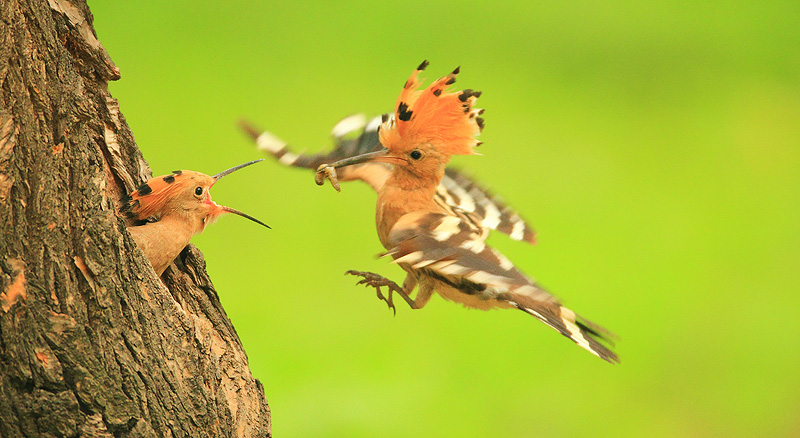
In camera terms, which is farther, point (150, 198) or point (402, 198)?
point (402, 198)

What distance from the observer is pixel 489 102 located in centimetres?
353

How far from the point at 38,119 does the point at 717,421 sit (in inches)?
105

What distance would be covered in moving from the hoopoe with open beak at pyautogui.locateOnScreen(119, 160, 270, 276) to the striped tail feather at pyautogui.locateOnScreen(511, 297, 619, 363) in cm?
48

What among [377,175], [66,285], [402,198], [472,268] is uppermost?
[377,175]

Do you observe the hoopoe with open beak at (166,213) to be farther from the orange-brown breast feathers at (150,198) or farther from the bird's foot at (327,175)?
the bird's foot at (327,175)

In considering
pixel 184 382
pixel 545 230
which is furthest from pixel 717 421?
pixel 184 382

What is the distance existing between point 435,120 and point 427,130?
0.02 meters

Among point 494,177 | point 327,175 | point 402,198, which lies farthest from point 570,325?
point 494,177

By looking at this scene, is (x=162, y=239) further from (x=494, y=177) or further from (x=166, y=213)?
(x=494, y=177)

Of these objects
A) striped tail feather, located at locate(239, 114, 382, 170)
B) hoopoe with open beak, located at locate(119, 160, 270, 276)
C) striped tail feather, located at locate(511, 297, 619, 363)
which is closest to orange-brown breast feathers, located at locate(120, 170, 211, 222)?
hoopoe with open beak, located at locate(119, 160, 270, 276)

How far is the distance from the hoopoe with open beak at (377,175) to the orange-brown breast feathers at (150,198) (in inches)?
12.1

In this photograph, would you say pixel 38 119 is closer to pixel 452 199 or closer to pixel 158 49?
pixel 452 199

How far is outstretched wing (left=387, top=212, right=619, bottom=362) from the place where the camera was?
1.09 metres

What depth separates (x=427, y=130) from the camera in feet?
4.13
